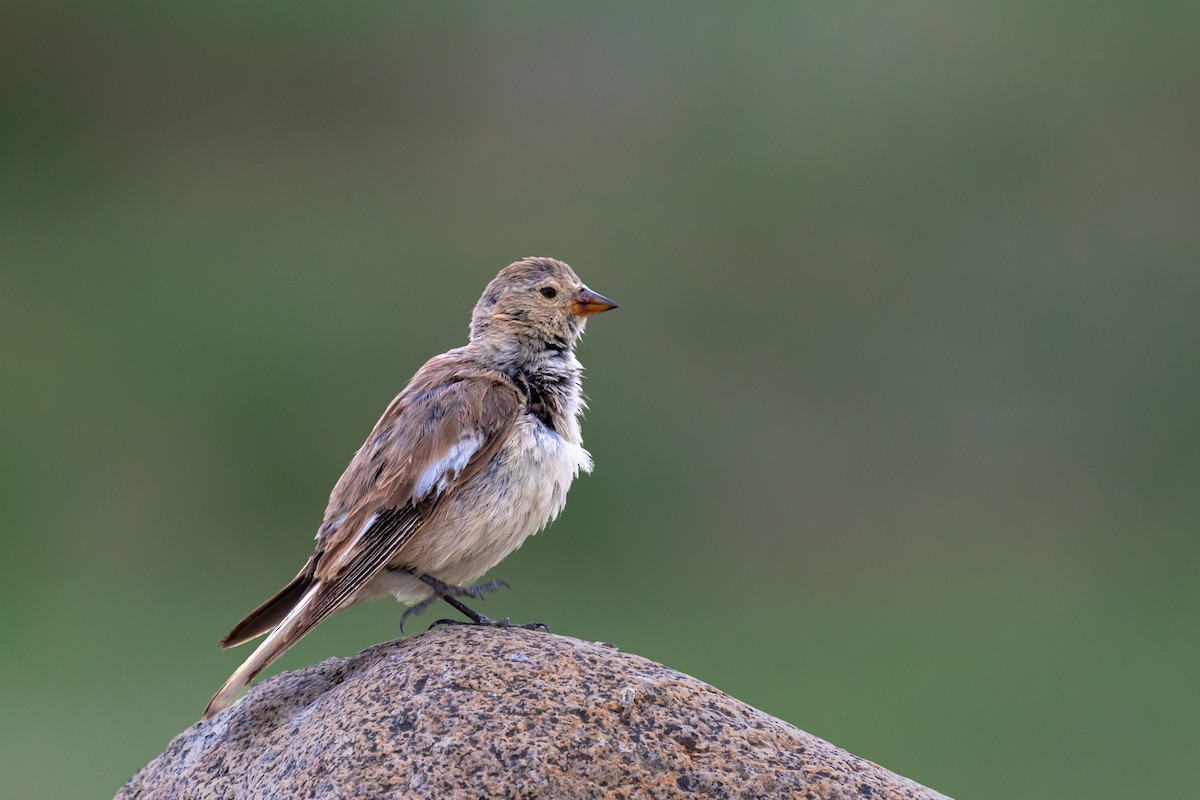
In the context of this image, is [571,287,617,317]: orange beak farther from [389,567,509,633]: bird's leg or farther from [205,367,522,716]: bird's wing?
[389,567,509,633]: bird's leg

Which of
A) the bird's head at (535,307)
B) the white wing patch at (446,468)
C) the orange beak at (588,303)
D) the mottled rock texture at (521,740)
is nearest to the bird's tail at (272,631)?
the mottled rock texture at (521,740)

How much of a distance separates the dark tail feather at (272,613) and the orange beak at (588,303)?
199 cm

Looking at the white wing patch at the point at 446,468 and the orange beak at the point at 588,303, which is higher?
the orange beak at the point at 588,303

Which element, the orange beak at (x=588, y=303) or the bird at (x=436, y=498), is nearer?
the bird at (x=436, y=498)

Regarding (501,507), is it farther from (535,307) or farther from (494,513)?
(535,307)

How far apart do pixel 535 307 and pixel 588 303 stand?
0.30 meters

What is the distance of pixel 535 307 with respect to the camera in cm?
693

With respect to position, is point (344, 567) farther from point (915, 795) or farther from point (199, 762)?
point (915, 795)

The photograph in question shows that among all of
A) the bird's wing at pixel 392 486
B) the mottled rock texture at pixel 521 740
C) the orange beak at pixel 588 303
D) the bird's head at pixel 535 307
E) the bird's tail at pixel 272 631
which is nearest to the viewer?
the mottled rock texture at pixel 521 740

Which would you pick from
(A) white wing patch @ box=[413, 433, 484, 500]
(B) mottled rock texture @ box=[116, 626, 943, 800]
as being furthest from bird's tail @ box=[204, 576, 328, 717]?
(A) white wing patch @ box=[413, 433, 484, 500]

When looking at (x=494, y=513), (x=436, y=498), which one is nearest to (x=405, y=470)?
(x=436, y=498)

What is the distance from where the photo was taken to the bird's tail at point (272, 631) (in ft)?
18.2

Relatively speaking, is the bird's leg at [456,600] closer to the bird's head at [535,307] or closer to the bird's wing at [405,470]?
the bird's wing at [405,470]

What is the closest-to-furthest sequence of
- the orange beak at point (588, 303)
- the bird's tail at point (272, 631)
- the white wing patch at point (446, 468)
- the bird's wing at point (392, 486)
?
the bird's tail at point (272, 631), the bird's wing at point (392, 486), the white wing patch at point (446, 468), the orange beak at point (588, 303)
